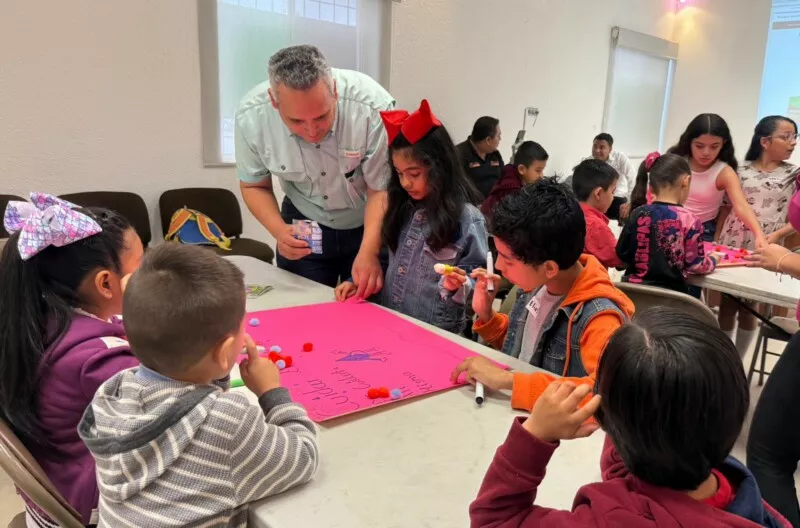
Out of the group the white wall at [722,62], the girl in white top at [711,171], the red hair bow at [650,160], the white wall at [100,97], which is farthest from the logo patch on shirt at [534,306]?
the white wall at [722,62]

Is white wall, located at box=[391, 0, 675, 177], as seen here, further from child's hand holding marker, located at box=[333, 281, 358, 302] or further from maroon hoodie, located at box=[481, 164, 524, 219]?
child's hand holding marker, located at box=[333, 281, 358, 302]

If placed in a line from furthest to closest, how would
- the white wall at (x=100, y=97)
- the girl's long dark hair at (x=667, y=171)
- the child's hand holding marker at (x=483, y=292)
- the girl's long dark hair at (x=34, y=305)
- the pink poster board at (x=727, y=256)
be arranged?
the white wall at (x=100, y=97), the pink poster board at (x=727, y=256), the girl's long dark hair at (x=667, y=171), the child's hand holding marker at (x=483, y=292), the girl's long dark hair at (x=34, y=305)

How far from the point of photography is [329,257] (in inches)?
88.4

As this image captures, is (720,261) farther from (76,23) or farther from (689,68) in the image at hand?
(689,68)

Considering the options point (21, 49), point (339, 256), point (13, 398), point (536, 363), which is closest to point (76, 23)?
point (21, 49)

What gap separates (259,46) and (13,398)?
3.60 metres

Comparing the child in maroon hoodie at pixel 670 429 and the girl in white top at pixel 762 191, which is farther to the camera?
the girl in white top at pixel 762 191

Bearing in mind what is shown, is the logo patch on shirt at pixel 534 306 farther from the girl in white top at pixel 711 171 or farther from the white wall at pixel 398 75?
the white wall at pixel 398 75

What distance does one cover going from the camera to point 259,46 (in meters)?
4.14

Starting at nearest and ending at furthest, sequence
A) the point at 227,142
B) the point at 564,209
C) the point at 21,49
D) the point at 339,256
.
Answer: the point at 564,209, the point at 339,256, the point at 21,49, the point at 227,142

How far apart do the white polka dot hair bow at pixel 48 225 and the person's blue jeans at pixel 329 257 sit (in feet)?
3.67

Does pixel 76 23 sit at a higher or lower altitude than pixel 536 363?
higher

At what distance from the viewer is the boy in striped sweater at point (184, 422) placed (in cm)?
79

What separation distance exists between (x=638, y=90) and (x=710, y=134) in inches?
178
